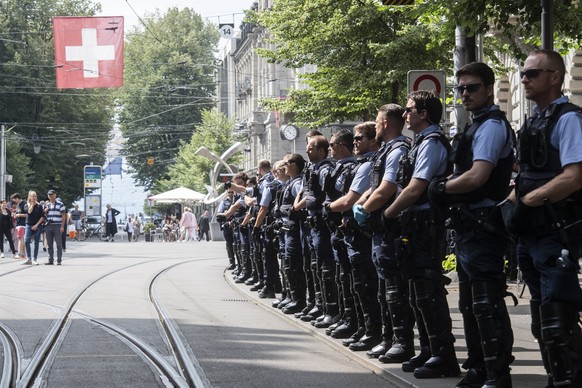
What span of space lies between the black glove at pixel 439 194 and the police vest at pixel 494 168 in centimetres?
12

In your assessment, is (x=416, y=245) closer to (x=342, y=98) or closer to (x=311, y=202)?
(x=311, y=202)

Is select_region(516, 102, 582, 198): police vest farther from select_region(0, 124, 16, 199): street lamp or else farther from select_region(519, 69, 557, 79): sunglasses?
select_region(0, 124, 16, 199): street lamp

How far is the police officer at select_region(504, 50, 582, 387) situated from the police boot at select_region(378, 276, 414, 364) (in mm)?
2612

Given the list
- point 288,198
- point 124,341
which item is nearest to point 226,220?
point 288,198

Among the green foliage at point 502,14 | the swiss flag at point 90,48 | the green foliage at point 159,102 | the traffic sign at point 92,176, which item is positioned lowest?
the green foliage at point 502,14

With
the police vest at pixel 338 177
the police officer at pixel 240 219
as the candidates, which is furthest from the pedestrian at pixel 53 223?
the police vest at pixel 338 177

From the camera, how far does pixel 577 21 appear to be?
14.0 metres

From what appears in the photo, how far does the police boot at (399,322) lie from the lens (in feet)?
29.5

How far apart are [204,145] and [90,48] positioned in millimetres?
48601

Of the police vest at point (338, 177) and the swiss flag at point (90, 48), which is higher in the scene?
the swiss flag at point (90, 48)

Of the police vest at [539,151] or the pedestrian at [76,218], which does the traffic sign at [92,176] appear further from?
the police vest at [539,151]

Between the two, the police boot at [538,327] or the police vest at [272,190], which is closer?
the police boot at [538,327]

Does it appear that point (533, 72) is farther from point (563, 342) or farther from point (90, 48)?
point (90, 48)

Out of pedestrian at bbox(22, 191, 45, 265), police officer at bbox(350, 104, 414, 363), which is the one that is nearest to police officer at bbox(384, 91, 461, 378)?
police officer at bbox(350, 104, 414, 363)
